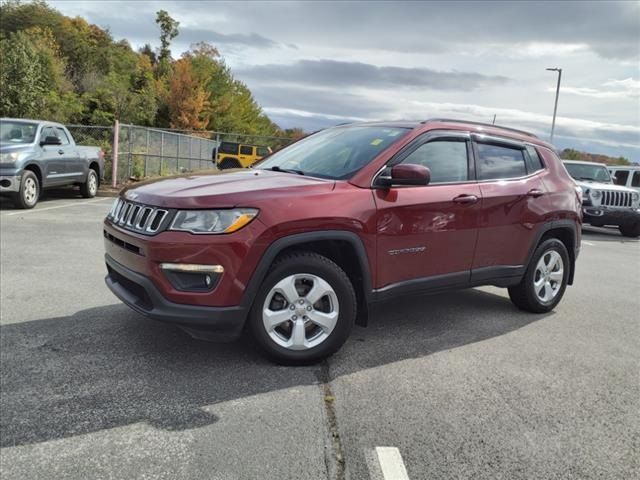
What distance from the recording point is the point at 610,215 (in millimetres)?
14094

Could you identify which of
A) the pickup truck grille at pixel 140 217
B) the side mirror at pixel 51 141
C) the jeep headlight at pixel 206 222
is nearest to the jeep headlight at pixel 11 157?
the side mirror at pixel 51 141

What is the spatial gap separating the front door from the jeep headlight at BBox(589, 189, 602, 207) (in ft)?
35.5

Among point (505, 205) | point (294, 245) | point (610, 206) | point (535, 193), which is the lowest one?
point (610, 206)

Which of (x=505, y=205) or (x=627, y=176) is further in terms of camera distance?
(x=627, y=176)

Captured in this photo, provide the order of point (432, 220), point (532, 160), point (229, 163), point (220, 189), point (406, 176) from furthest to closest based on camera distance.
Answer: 1. point (229, 163)
2. point (532, 160)
3. point (432, 220)
4. point (406, 176)
5. point (220, 189)

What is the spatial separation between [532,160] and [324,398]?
3.29 metres

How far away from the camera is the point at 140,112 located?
41250mm

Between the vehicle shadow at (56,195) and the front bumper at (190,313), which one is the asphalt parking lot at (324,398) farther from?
the vehicle shadow at (56,195)

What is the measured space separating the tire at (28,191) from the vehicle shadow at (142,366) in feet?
23.4

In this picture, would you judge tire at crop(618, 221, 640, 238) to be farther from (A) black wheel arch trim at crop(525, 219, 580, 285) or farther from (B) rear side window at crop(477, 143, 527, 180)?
(B) rear side window at crop(477, 143, 527, 180)

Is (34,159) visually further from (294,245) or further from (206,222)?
(294,245)

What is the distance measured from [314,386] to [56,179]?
1051 cm

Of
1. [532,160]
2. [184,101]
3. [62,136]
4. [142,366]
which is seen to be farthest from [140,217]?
[184,101]

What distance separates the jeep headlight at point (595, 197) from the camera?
14062mm
